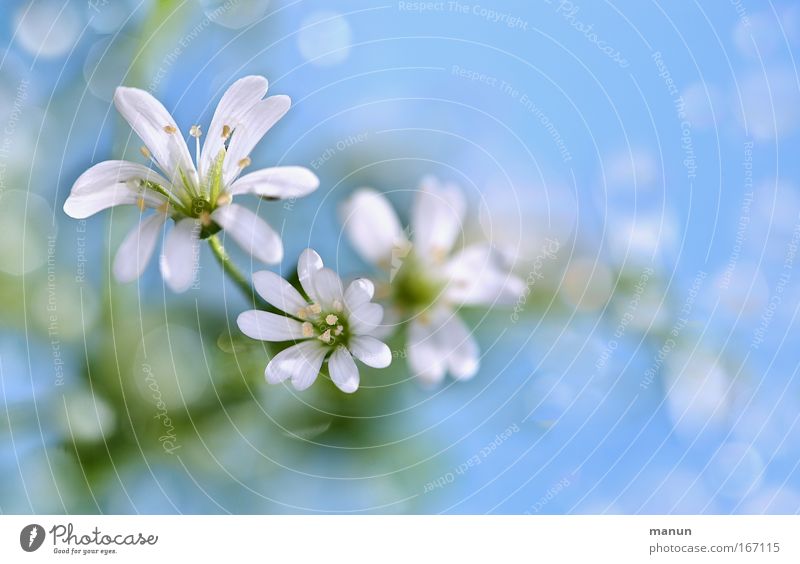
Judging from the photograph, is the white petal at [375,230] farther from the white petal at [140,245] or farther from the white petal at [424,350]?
the white petal at [140,245]

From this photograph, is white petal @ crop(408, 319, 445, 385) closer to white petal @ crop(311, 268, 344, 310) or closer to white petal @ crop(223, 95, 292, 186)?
white petal @ crop(311, 268, 344, 310)

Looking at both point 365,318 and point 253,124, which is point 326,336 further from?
point 253,124

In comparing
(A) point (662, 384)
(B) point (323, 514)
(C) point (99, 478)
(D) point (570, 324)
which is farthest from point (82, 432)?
(A) point (662, 384)

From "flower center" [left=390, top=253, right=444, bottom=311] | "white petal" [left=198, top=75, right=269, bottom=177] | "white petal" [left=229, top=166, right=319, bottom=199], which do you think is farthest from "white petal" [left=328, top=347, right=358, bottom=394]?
"white petal" [left=198, top=75, right=269, bottom=177]

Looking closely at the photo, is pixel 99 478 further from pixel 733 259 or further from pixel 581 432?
pixel 733 259
